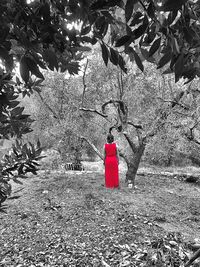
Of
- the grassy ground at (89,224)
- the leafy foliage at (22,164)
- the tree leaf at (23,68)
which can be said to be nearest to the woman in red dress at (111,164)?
the grassy ground at (89,224)

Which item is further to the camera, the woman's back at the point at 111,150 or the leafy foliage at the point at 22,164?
the woman's back at the point at 111,150

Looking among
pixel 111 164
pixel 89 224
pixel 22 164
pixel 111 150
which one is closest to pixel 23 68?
pixel 22 164

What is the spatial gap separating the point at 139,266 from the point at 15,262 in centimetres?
212

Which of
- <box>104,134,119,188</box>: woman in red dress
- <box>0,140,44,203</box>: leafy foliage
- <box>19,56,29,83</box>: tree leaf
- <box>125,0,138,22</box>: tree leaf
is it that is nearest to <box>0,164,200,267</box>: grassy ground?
<box>104,134,119,188</box>: woman in red dress

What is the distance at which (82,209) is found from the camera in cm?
727

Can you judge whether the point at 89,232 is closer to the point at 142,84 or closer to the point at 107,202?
the point at 107,202

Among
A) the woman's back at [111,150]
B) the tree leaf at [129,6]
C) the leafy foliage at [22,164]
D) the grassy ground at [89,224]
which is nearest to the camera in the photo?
the tree leaf at [129,6]

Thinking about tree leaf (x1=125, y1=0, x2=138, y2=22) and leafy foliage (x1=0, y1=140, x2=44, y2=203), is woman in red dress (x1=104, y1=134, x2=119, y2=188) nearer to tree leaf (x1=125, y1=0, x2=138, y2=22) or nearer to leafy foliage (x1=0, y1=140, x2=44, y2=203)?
leafy foliage (x1=0, y1=140, x2=44, y2=203)

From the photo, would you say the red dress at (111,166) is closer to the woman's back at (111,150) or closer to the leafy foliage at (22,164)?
the woman's back at (111,150)

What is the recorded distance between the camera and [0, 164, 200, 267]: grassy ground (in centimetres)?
488

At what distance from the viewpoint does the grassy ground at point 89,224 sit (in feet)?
16.0

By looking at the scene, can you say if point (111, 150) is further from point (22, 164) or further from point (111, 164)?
point (22, 164)

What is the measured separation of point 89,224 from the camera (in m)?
6.29

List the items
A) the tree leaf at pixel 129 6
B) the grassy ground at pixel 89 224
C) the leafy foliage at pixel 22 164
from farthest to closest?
the grassy ground at pixel 89 224 < the leafy foliage at pixel 22 164 < the tree leaf at pixel 129 6
